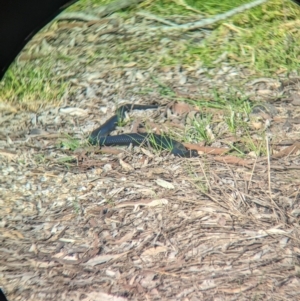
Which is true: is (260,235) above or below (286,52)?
below

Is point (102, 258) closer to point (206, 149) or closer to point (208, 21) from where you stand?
point (206, 149)

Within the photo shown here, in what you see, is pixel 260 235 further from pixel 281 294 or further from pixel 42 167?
pixel 42 167

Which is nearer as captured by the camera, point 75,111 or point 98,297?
point 98,297

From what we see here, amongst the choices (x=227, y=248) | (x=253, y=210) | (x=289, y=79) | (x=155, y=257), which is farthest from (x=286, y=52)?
(x=155, y=257)

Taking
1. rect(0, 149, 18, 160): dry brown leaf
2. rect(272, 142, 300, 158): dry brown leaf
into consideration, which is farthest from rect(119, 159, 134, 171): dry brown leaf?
rect(272, 142, 300, 158): dry brown leaf

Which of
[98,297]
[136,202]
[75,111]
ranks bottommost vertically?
[98,297]

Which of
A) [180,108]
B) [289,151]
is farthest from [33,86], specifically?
[289,151]
